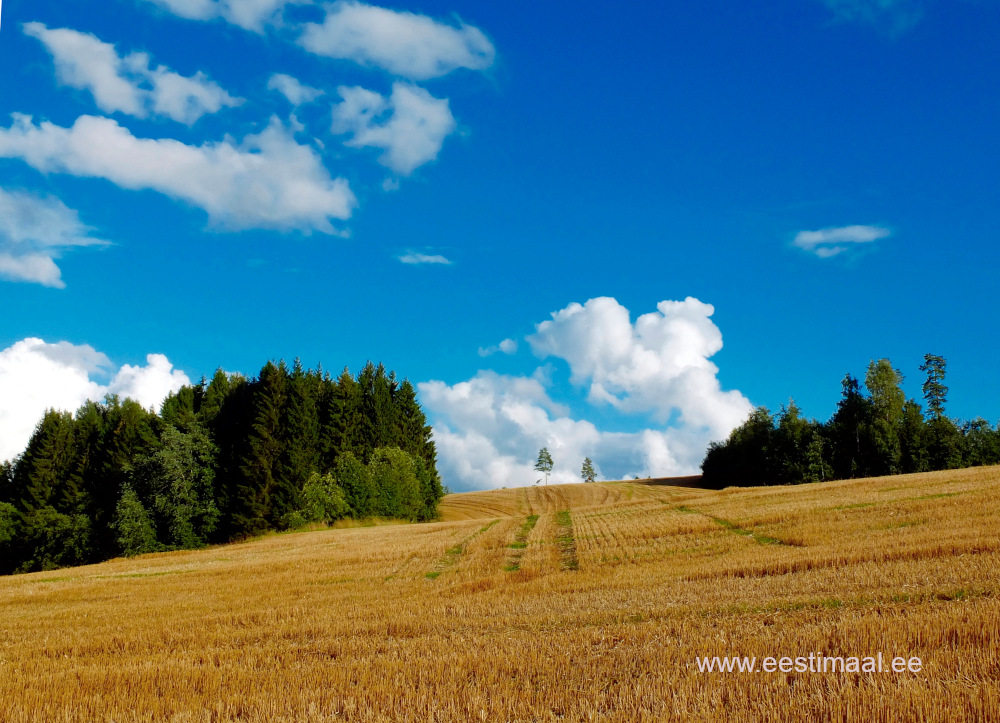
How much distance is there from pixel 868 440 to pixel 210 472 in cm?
9296

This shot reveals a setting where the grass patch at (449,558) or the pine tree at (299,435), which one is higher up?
the pine tree at (299,435)

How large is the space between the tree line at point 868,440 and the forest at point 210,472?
5846 centimetres

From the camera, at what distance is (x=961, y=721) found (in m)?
5.85

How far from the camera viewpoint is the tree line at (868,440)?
93.2 metres

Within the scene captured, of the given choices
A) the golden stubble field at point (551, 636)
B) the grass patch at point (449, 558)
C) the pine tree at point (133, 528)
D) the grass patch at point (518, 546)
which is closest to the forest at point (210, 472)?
the pine tree at point (133, 528)

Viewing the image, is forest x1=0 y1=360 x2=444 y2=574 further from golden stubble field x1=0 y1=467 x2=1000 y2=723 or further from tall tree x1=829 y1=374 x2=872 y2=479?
tall tree x1=829 y1=374 x2=872 y2=479

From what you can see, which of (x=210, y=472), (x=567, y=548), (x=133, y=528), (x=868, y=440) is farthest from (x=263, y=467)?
(x=868, y=440)

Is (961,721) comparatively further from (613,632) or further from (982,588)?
(982,588)

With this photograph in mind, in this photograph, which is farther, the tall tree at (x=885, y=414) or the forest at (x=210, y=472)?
the tall tree at (x=885, y=414)

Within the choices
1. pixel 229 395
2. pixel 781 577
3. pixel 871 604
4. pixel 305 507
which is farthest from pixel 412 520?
pixel 871 604

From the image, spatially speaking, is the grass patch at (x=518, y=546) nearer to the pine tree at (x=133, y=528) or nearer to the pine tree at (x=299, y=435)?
the pine tree at (x=299, y=435)

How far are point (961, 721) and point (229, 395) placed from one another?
80797mm

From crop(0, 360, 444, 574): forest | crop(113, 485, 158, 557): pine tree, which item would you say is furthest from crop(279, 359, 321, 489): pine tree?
crop(113, 485, 158, 557): pine tree

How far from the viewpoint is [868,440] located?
9750cm
